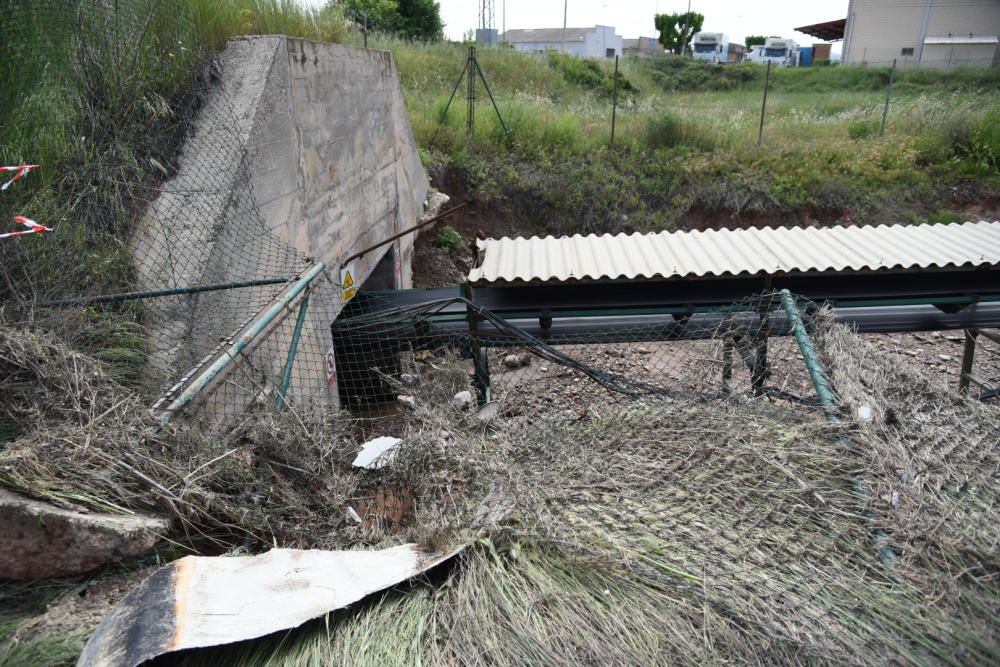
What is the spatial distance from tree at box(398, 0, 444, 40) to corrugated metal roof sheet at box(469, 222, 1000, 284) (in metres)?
21.5

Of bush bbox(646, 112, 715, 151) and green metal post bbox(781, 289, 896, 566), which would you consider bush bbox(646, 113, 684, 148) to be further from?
green metal post bbox(781, 289, 896, 566)

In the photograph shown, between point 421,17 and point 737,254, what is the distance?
936 inches

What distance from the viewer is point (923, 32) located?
26031mm

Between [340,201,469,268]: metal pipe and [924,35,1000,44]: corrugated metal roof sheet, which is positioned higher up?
[924,35,1000,44]: corrugated metal roof sheet

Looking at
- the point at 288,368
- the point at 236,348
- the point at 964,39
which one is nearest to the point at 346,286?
the point at 288,368

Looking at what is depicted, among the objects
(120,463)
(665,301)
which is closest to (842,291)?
(665,301)

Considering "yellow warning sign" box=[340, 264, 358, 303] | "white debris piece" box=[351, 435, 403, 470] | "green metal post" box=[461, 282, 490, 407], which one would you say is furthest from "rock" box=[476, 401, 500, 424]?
"yellow warning sign" box=[340, 264, 358, 303]

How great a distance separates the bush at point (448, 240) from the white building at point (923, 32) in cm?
2238

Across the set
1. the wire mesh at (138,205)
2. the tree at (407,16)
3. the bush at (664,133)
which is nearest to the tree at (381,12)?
the tree at (407,16)

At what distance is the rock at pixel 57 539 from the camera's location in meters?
2.07

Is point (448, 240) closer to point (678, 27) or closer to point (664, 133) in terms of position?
point (664, 133)

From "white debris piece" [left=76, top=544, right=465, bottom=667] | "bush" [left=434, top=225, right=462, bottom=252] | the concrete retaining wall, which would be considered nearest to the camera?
"white debris piece" [left=76, top=544, right=465, bottom=667]

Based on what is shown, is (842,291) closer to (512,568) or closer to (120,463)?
(512,568)

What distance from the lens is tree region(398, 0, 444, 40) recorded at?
24828 mm
